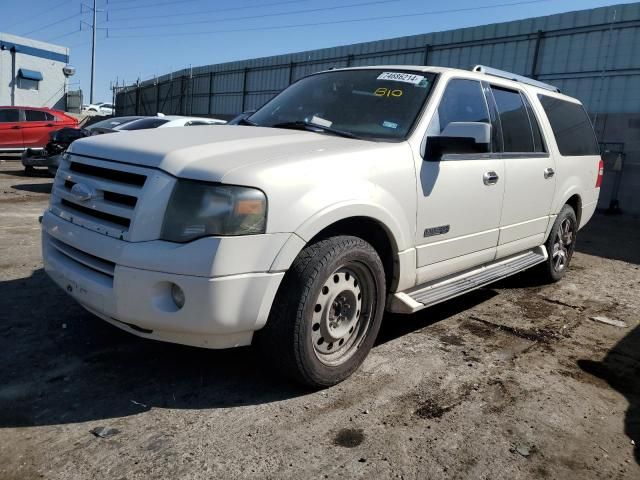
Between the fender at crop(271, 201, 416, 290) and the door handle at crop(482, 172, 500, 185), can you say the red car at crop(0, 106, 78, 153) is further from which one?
the fender at crop(271, 201, 416, 290)

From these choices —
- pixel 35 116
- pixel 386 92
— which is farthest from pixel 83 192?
pixel 35 116

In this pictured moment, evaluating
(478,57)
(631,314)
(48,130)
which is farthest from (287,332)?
(48,130)

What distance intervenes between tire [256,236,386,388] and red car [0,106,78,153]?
15.4 m

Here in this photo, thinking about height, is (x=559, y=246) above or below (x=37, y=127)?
below

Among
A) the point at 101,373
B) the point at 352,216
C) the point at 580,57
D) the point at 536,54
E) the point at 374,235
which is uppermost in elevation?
the point at 536,54

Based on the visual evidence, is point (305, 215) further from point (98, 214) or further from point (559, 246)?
point (559, 246)

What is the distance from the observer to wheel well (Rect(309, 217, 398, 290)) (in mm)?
3035

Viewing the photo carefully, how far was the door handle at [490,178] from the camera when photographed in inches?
156

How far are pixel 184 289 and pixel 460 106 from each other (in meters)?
2.46

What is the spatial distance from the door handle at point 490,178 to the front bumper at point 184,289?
6.36ft

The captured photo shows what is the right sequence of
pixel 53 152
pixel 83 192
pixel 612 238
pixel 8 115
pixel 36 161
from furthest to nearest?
pixel 8 115 < pixel 36 161 < pixel 53 152 < pixel 612 238 < pixel 83 192

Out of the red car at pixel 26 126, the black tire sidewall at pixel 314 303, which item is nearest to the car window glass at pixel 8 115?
the red car at pixel 26 126

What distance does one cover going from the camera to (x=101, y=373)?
3.09m

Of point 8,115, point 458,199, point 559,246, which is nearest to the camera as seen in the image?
point 458,199
